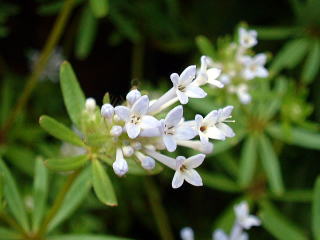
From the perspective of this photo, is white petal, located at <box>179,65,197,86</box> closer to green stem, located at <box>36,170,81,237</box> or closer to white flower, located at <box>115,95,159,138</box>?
white flower, located at <box>115,95,159,138</box>

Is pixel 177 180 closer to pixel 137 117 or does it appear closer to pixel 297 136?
Answer: pixel 137 117

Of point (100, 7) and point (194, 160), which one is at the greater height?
point (100, 7)

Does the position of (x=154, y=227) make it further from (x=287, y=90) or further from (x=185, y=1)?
(x=185, y=1)

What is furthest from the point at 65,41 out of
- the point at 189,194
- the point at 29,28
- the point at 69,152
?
the point at 189,194

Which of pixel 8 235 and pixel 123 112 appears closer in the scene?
pixel 123 112

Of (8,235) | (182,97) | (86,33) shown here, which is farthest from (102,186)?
(86,33)

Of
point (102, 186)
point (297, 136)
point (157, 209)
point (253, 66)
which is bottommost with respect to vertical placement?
point (102, 186)

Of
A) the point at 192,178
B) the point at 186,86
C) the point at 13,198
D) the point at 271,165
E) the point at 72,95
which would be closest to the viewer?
the point at 192,178

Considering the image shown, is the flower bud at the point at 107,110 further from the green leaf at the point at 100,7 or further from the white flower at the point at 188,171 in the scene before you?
the green leaf at the point at 100,7

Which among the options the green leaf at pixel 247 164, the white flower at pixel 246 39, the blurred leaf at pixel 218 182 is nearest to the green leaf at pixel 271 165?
the green leaf at pixel 247 164
